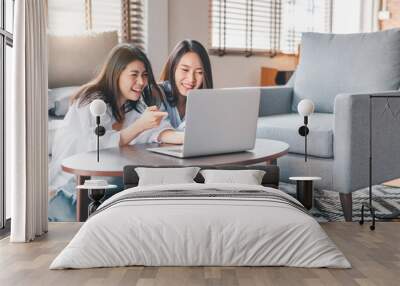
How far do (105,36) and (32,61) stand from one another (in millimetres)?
1367

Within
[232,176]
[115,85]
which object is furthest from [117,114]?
[232,176]

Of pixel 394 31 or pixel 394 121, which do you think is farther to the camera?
pixel 394 31

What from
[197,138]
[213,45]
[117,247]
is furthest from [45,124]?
[213,45]

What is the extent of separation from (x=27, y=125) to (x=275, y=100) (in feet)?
8.10

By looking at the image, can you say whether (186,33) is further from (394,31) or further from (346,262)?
(346,262)

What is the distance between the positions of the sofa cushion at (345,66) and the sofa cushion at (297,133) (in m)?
0.24

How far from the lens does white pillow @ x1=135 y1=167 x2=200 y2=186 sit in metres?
4.19

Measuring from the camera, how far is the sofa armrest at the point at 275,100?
5773mm

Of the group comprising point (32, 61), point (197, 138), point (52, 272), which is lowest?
point (52, 272)

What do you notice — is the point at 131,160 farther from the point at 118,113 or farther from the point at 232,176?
the point at 118,113

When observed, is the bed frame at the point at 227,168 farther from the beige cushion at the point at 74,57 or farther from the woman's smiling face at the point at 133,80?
the beige cushion at the point at 74,57

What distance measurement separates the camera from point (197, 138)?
419cm

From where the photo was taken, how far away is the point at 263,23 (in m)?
7.52

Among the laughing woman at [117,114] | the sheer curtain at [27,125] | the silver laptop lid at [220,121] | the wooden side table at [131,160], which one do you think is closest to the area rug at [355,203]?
the wooden side table at [131,160]
